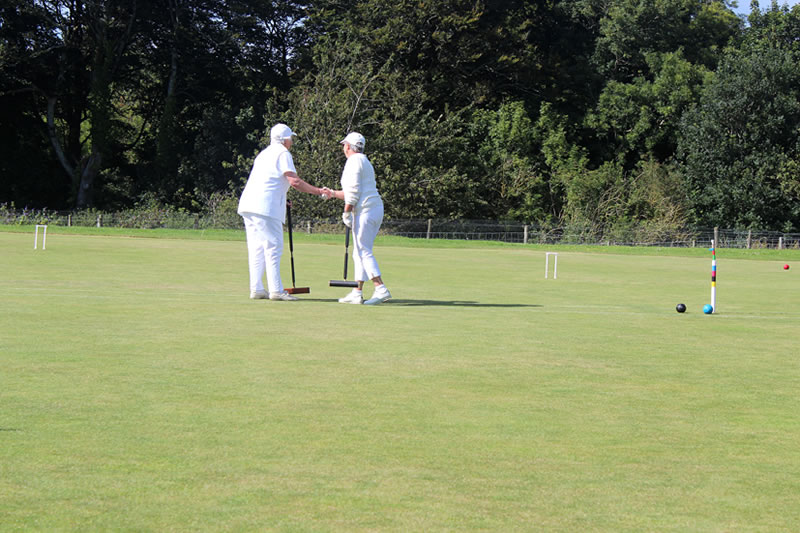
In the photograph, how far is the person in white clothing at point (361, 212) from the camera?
44.1ft

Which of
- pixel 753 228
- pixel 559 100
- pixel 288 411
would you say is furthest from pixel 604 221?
pixel 288 411

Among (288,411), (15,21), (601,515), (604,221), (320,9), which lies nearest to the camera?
(601,515)

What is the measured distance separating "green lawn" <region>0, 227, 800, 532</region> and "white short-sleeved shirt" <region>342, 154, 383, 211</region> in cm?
156

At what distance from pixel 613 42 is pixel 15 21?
33328mm

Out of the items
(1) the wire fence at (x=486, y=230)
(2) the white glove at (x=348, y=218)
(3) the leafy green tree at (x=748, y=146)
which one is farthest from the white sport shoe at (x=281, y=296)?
(3) the leafy green tree at (x=748, y=146)

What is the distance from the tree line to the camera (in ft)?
164

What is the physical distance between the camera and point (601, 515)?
408 cm

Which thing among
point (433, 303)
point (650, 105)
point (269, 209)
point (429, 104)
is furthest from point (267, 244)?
point (650, 105)

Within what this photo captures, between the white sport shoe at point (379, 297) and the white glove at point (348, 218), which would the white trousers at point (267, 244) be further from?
the white sport shoe at point (379, 297)

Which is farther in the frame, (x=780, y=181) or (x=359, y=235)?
(x=780, y=181)

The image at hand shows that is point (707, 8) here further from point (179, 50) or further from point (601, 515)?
point (601, 515)

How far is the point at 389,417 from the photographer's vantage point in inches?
231

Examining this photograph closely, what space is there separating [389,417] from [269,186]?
802cm

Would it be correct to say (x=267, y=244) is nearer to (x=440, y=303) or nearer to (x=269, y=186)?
(x=269, y=186)
